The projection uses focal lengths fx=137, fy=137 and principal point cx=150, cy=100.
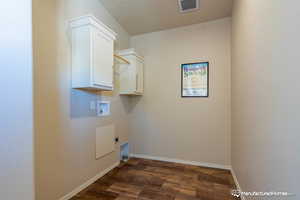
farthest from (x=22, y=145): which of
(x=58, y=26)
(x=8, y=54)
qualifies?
(x=58, y=26)

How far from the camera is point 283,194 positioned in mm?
823

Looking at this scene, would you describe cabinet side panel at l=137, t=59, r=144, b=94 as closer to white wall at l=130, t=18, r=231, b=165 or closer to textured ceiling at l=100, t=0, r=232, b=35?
white wall at l=130, t=18, r=231, b=165

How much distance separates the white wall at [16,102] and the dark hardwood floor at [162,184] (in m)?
1.43

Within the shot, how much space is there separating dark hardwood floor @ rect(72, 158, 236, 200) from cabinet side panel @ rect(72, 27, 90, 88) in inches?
61.1

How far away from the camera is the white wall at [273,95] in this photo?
736 millimetres

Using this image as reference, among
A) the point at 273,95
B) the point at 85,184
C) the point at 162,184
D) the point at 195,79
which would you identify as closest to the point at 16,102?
the point at 273,95

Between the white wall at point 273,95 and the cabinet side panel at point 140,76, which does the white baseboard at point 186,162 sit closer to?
the white wall at point 273,95

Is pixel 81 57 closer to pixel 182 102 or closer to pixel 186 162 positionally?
pixel 182 102

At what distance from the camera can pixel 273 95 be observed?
Result: 0.96 m

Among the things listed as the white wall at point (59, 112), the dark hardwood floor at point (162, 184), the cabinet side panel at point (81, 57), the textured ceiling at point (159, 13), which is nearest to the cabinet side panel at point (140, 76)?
the textured ceiling at point (159, 13)

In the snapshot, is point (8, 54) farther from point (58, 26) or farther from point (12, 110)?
point (58, 26)

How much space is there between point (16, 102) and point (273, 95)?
159 centimetres

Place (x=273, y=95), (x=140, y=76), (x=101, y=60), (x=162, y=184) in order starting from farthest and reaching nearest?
(x=140, y=76)
(x=162, y=184)
(x=101, y=60)
(x=273, y=95)

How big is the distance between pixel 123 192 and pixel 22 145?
1.67 m
